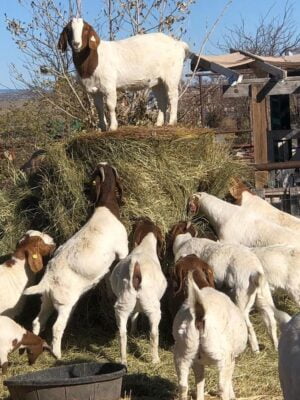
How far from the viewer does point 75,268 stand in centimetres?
723

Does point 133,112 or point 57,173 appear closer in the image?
point 57,173

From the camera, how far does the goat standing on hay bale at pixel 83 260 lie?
7.22 meters

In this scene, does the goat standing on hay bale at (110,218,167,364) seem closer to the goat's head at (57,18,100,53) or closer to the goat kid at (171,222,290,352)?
the goat kid at (171,222,290,352)

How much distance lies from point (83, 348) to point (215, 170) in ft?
8.05

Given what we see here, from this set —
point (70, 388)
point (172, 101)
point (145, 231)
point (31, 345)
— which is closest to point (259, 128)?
point (172, 101)

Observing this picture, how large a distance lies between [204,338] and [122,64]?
4.03 metres

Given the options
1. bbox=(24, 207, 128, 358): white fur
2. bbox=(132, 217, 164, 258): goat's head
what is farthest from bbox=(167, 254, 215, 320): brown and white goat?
bbox=(24, 207, 128, 358): white fur

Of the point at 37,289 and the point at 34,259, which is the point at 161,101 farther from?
the point at 37,289

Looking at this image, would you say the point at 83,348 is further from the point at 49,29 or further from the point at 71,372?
the point at 49,29

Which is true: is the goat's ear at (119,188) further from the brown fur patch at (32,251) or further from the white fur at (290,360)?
the white fur at (290,360)

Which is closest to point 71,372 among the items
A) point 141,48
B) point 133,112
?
point 141,48

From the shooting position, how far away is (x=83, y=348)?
7.56 meters

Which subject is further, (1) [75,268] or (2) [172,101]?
(2) [172,101]

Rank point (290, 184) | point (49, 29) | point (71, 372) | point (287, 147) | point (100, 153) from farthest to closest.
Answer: point (287, 147)
point (290, 184)
point (49, 29)
point (100, 153)
point (71, 372)
